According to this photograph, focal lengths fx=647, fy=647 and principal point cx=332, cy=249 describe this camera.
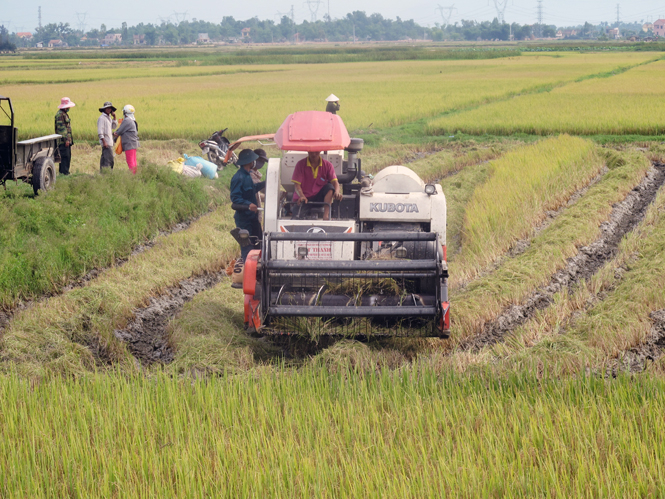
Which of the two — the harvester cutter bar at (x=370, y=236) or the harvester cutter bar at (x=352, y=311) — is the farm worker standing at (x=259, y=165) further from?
the harvester cutter bar at (x=352, y=311)

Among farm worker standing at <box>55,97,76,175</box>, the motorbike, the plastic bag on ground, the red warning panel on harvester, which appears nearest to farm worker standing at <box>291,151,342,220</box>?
the red warning panel on harvester

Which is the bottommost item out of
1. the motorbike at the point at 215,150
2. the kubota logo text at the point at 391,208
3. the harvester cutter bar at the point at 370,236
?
the harvester cutter bar at the point at 370,236

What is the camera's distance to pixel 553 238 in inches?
334

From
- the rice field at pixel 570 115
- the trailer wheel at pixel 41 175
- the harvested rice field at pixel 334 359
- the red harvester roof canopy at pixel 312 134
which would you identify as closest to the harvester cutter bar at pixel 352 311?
the harvested rice field at pixel 334 359

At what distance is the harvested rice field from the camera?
3330 mm

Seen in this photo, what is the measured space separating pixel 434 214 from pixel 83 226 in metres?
4.92

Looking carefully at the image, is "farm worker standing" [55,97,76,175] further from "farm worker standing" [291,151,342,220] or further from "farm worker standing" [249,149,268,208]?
"farm worker standing" [291,151,342,220]

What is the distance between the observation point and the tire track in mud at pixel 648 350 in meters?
5.00

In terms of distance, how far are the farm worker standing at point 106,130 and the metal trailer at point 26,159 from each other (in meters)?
0.85

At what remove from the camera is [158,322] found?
21.5ft

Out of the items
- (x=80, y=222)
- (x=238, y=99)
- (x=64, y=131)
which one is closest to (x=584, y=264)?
(x=80, y=222)

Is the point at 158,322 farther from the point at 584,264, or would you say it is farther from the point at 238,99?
the point at 238,99

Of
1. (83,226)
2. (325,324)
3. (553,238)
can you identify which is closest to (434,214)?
(325,324)

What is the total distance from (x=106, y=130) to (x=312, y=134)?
7.76 meters
